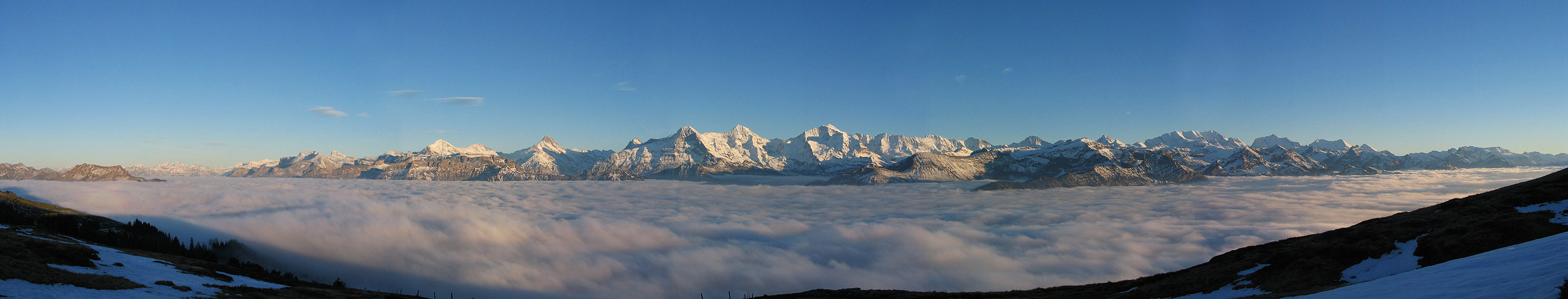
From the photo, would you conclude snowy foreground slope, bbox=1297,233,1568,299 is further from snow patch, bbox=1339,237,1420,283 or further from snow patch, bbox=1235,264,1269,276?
snow patch, bbox=1235,264,1269,276

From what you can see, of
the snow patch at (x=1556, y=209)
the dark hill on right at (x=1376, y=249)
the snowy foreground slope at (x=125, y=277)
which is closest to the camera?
the snowy foreground slope at (x=125, y=277)

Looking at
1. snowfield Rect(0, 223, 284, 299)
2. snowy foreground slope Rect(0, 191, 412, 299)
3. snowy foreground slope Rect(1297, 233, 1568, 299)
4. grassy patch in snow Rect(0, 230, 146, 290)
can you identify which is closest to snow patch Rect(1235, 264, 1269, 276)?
snowy foreground slope Rect(1297, 233, 1568, 299)

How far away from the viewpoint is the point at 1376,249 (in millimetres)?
65000

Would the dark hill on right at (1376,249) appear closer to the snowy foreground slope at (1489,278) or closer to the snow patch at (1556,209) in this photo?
the snow patch at (1556,209)

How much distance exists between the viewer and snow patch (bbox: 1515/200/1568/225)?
60531 millimetres

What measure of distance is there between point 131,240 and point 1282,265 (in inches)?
11471

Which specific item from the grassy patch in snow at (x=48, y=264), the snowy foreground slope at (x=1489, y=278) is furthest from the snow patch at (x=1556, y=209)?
the grassy patch in snow at (x=48, y=264)

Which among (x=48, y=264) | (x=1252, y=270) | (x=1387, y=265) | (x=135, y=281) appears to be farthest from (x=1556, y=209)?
(x=48, y=264)

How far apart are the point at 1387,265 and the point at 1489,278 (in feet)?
143

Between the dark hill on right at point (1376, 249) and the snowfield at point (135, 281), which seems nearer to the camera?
the snowfield at point (135, 281)

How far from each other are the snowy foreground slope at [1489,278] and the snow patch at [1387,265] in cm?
1526

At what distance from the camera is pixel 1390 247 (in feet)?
210

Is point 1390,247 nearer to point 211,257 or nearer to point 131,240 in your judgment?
point 211,257

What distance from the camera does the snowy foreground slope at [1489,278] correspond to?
2417 centimetres
